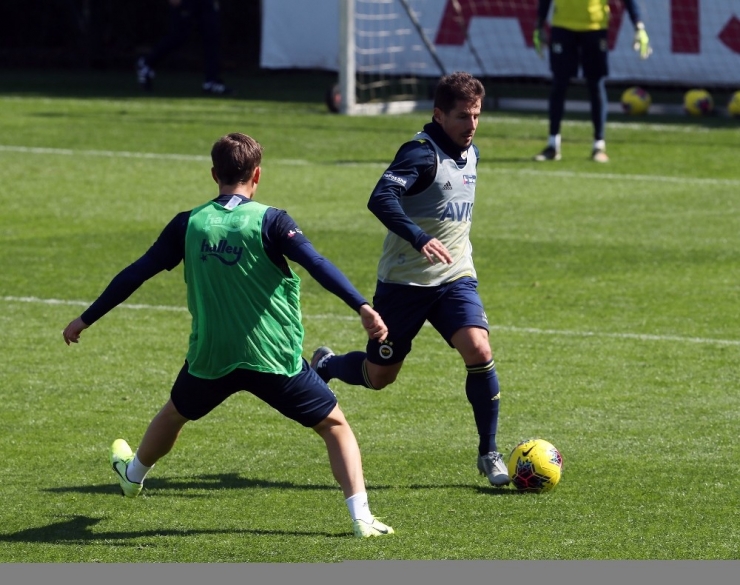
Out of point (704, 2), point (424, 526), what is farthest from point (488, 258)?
point (704, 2)

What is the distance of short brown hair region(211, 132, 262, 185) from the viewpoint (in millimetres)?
5668

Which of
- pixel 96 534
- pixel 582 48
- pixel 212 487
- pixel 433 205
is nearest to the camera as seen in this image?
pixel 96 534

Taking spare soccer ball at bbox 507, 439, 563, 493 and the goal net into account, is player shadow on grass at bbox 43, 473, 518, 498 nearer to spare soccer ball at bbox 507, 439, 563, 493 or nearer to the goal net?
spare soccer ball at bbox 507, 439, 563, 493

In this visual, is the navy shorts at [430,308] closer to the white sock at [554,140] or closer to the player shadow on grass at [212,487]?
the player shadow on grass at [212,487]

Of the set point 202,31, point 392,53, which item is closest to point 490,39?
point 392,53

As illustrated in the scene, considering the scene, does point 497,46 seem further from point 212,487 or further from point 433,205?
point 212,487

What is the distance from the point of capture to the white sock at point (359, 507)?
5.72 meters

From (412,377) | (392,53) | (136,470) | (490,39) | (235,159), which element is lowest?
(412,377)

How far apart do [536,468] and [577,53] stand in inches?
444

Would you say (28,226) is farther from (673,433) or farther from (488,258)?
(673,433)

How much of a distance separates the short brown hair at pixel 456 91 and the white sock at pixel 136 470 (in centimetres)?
205

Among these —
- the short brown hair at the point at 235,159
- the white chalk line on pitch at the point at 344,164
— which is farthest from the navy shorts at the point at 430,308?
the white chalk line on pitch at the point at 344,164

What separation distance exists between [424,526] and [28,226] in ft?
27.3

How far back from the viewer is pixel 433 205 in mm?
6836
